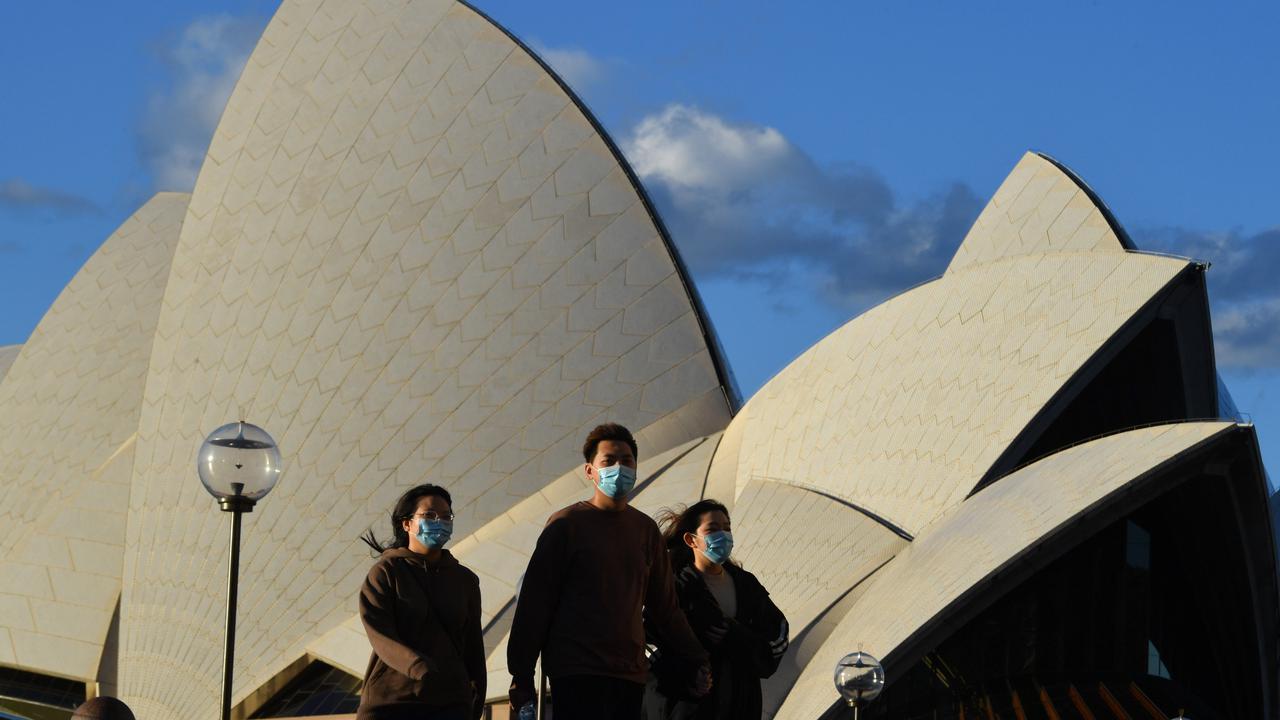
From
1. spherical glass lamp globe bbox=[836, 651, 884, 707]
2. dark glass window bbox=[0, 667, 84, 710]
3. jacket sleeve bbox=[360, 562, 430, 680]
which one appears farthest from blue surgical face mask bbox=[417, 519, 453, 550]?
dark glass window bbox=[0, 667, 84, 710]

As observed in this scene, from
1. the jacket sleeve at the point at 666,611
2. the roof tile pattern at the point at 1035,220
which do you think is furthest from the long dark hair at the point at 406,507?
the roof tile pattern at the point at 1035,220

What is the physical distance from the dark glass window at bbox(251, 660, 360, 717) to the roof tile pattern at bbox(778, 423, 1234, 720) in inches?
190

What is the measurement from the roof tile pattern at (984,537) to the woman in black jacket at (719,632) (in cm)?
554

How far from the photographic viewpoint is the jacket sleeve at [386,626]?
178 inches

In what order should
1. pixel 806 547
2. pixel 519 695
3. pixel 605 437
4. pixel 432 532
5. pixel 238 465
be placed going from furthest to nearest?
1. pixel 806 547
2. pixel 238 465
3. pixel 432 532
4. pixel 605 437
5. pixel 519 695

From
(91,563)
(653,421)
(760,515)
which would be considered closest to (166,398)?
(91,563)

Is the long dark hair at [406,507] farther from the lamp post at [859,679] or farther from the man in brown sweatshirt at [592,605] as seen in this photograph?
the lamp post at [859,679]

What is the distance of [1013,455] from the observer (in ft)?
41.0

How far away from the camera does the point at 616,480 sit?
4.52m

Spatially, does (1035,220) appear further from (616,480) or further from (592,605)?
(592,605)

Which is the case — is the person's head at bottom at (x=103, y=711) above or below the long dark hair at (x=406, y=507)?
below

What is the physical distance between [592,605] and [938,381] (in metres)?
9.37

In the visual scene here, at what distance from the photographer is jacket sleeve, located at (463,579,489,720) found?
480cm

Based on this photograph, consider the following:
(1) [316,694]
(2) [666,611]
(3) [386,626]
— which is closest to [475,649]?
(3) [386,626]
